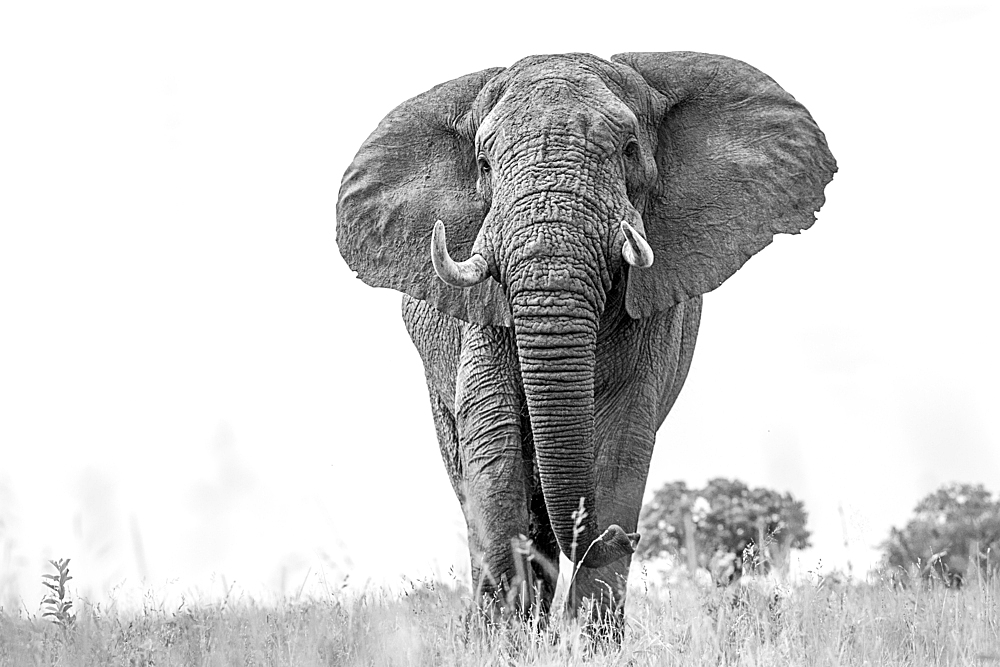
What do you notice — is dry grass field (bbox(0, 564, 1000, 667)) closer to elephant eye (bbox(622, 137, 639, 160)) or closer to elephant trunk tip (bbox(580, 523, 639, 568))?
elephant trunk tip (bbox(580, 523, 639, 568))

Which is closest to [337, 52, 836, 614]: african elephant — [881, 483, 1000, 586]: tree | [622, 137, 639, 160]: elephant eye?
[622, 137, 639, 160]: elephant eye

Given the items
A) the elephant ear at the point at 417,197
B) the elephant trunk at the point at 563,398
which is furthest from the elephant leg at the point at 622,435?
the elephant ear at the point at 417,197

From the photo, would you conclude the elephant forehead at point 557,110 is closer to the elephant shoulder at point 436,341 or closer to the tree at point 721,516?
the elephant shoulder at point 436,341

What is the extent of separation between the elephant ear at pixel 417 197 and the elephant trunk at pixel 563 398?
73cm

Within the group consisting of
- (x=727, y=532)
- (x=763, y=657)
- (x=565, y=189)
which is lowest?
(x=763, y=657)

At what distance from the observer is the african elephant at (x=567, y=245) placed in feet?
26.9

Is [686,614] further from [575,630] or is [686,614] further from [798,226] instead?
[798,226]

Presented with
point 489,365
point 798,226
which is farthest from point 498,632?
point 798,226

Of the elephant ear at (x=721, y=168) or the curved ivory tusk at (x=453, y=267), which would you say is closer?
the curved ivory tusk at (x=453, y=267)

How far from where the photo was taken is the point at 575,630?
25.3 feet

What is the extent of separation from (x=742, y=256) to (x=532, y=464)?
2000mm

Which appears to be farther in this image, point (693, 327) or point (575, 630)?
point (693, 327)

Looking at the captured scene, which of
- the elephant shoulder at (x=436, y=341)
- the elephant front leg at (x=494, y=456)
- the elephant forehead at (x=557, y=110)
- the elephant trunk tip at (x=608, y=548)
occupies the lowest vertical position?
the elephant trunk tip at (x=608, y=548)

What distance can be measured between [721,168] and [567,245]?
1889 mm
